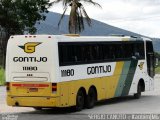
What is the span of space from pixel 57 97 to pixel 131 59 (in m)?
7.10

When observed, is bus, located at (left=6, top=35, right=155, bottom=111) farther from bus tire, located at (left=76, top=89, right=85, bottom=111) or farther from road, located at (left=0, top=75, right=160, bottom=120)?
road, located at (left=0, top=75, right=160, bottom=120)

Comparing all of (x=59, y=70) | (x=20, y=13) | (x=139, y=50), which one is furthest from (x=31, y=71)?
(x=20, y=13)

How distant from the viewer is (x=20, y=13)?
71.7 m

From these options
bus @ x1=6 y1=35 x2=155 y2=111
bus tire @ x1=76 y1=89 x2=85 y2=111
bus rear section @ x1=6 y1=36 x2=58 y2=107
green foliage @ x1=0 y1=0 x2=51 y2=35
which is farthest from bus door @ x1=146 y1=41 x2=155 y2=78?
green foliage @ x1=0 y1=0 x2=51 y2=35

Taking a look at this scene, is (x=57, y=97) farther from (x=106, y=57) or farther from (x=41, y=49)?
(x=106, y=57)

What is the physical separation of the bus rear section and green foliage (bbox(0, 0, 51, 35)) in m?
50.1

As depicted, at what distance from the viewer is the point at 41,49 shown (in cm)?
2031

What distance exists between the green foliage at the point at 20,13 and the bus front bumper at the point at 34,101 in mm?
50451

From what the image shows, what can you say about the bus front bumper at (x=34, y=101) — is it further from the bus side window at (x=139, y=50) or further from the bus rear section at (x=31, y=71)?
the bus side window at (x=139, y=50)

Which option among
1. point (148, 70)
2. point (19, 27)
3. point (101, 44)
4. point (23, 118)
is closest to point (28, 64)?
point (23, 118)

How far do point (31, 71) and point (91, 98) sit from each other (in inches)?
120

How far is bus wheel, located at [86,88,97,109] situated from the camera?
22.1m

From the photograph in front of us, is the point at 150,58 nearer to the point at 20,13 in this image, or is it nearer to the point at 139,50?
the point at 139,50

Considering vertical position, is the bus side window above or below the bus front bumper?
above
